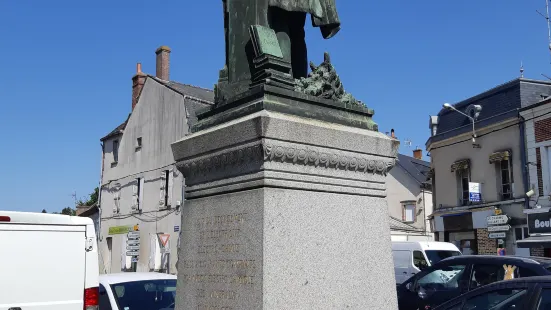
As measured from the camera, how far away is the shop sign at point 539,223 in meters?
25.5

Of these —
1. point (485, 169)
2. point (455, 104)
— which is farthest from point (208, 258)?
point (455, 104)

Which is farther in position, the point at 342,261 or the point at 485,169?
the point at 485,169

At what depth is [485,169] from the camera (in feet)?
96.3

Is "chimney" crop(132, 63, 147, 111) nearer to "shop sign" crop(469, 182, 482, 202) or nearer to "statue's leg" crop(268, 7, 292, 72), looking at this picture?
"shop sign" crop(469, 182, 482, 202)

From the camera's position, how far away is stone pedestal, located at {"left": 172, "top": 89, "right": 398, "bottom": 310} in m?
4.29

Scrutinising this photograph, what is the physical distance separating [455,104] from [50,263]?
28375mm

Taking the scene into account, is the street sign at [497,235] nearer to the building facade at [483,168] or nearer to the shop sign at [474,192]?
the building facade at [483,168]

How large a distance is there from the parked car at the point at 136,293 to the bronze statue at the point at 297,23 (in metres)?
4.66

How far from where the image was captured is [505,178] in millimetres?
28438

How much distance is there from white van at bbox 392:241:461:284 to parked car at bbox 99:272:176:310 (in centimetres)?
1094

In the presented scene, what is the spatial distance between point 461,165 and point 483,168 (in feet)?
5.11

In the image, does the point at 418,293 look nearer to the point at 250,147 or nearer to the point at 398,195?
the point at 250,147

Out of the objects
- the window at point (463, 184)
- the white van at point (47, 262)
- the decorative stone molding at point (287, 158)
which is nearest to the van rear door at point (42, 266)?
the white van at point (47, 262)

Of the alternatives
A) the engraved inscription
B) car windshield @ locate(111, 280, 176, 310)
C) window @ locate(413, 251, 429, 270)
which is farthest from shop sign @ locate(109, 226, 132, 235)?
the engraved inscription
